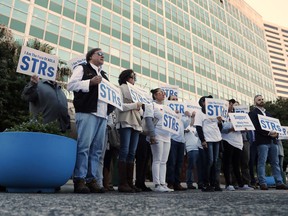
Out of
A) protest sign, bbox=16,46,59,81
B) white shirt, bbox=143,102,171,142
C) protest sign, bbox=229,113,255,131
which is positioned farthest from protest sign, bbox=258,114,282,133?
protest sign, bbox=16,46,59,81

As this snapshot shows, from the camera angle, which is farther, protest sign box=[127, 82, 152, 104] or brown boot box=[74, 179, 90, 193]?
protest sign box=[127, 82, 152, 104]

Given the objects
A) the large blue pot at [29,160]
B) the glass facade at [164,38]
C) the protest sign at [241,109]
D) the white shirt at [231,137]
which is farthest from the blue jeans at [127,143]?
the glass facade at [164,38]

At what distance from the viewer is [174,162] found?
505cm

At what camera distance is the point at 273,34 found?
9988 cm

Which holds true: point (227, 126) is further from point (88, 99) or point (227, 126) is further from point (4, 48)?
point (4, 48)

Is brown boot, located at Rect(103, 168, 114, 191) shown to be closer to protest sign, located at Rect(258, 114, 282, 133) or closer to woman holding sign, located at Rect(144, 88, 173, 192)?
woman holding sign, located at Rect(144, 88, 173, 192)

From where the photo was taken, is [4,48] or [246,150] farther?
[4,48]

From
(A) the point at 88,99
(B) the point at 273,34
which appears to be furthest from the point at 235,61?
(B) the point at 273,34

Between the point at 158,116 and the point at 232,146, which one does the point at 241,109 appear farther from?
the point at 158,116

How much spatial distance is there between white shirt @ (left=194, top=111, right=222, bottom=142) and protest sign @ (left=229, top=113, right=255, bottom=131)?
0.64 meters

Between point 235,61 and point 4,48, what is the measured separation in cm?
3466

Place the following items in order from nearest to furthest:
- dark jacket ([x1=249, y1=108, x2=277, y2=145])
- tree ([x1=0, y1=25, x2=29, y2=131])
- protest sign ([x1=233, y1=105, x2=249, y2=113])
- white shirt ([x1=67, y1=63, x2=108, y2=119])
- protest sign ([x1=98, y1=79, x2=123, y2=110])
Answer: white shirt ([x1=67, y1=63, x2=108, y2=119]) → protest sign ([x1=98, y1=79, x2=123, y2=110]) → dark jacket ([x1=249, y1=108, x2=277, y2=145]) → protest sign ([x1=233, y1=105, x2=249, y2=113]) → tree ([x1=0, y1=25, x2=29, y2=131])

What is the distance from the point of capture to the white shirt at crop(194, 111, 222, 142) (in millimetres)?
4660

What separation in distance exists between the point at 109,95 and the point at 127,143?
0.70 m
